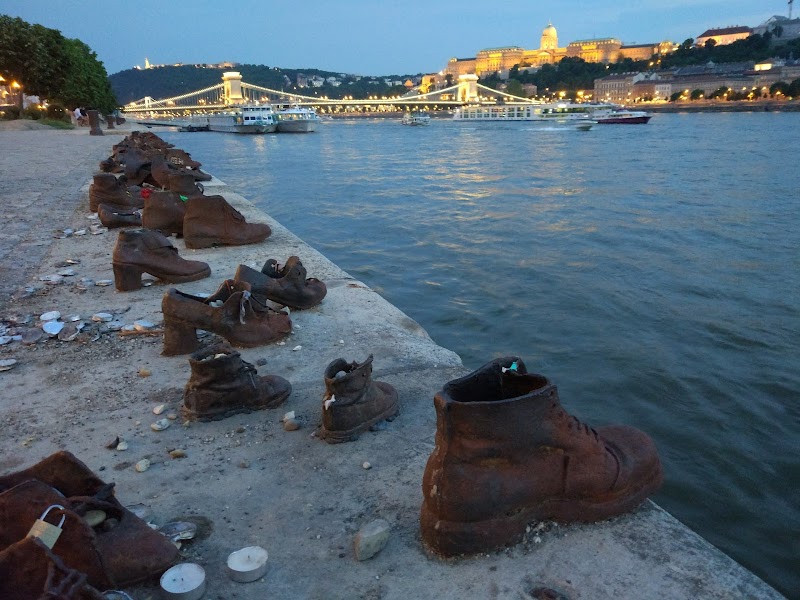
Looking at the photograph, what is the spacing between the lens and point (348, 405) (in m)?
2.37

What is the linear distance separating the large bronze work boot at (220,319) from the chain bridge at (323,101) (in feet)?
365

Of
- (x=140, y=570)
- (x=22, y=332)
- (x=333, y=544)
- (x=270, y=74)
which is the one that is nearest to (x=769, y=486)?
→ (x=333, y=544)

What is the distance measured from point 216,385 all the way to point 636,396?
289cm

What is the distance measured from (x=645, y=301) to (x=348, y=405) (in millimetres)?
4752

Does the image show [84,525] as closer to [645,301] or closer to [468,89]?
[645,301]

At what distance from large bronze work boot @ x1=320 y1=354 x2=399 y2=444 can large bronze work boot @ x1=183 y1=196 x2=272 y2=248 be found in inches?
142

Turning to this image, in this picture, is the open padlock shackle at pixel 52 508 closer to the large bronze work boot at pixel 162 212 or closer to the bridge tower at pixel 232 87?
the large bronze work boot at pixel 162 212

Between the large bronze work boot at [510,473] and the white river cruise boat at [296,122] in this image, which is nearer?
the large bronze work boot at [510,473]

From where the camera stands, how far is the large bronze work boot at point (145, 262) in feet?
13.8

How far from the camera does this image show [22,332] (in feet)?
11.5

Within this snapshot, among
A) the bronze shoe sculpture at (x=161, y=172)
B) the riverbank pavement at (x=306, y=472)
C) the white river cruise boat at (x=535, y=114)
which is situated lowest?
the riverbank pavement at (x=306, y=472)

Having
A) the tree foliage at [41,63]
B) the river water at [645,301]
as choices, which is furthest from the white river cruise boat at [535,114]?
the river water at [645,301]

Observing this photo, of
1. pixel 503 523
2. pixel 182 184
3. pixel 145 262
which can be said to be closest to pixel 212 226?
pixel 145 262

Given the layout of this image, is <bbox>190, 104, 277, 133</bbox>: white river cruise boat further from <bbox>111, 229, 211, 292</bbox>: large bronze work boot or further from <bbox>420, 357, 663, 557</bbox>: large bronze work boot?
<bbox>420, 357, 663, 557</bbox>: large bronze work boot
